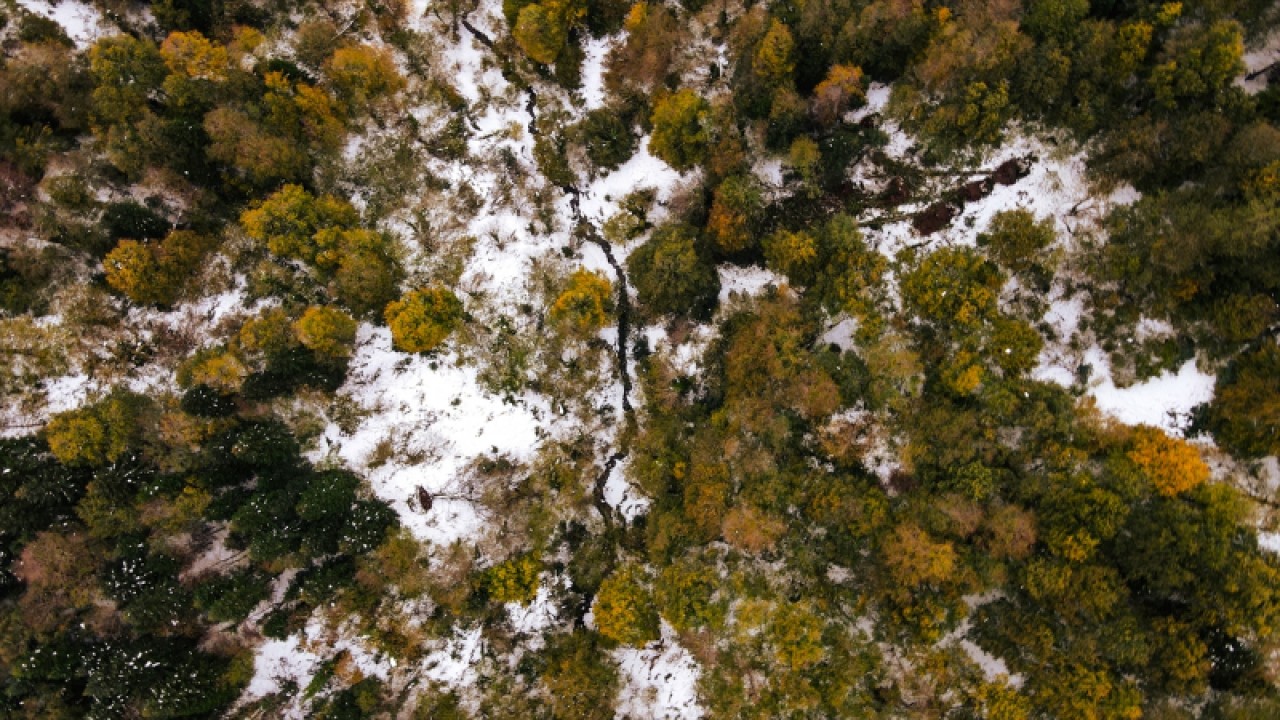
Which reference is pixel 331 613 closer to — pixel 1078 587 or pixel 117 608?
pixel 117 608

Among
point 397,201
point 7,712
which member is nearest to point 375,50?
point 397,201

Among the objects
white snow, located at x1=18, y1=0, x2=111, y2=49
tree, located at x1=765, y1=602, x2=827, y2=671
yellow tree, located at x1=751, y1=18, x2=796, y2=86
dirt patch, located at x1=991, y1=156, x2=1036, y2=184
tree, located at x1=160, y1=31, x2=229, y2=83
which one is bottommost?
tree, located at x1=765, y1=602, x2=827, y2=671

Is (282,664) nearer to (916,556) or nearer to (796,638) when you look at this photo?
(796,638)

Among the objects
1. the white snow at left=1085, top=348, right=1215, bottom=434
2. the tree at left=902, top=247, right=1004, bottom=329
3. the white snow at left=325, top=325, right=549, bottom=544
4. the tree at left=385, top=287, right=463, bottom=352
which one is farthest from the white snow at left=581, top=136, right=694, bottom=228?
the white snow at left=1085, top=348, right=1215, bottom=434

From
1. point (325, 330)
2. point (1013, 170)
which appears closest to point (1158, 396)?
point (1013, 170)

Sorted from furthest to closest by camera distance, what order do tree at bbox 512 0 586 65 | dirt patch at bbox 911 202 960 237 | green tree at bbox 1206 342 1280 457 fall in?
dirt patch at bbox 911 202 960 237 < tree at bbox 512 0 586 65 < green tree at bbox 1206 342 1280 457

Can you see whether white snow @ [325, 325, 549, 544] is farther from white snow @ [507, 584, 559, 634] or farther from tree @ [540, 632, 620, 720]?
tree @ [540, 632, 620, 720]

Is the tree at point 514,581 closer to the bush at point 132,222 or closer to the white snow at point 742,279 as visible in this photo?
the white snow at point 742,279

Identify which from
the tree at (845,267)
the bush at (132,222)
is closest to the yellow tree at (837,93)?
the tree at (845,267)
